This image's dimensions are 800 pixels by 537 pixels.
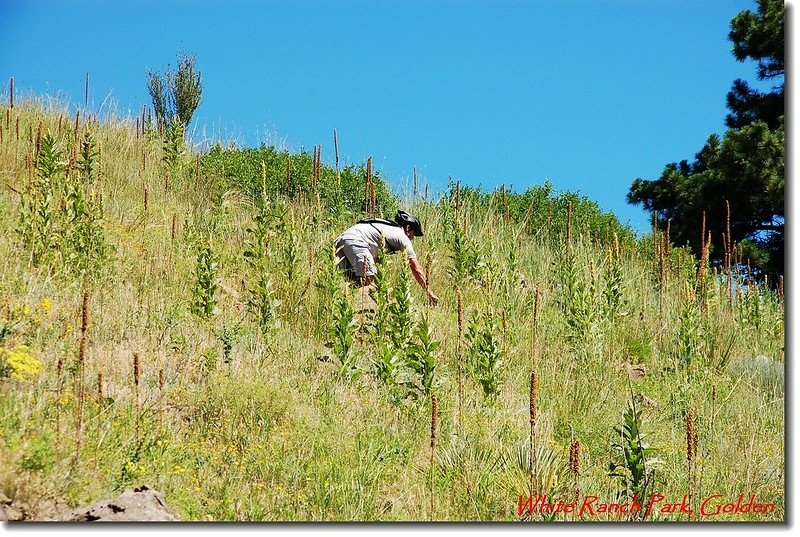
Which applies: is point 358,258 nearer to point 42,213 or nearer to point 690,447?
point 42,213

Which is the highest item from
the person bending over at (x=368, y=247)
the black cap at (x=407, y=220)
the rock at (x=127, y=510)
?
the black cap at (x=407, y=220)

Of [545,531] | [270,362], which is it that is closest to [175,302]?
[270,362]

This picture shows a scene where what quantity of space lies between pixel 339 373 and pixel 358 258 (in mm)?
2861

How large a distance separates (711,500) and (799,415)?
0.76 meters

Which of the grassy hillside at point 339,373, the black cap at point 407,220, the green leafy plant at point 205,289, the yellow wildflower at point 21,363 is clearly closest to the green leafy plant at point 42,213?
the grassy hillside at point 339,373

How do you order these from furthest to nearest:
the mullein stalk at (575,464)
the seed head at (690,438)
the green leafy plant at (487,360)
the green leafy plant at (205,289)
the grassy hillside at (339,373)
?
the green leafy plant at (205,289) < the green leafy plant at (487,360) < the grassy hillside at (339,373) < the seed head at (690,438) < the mullein stalk at (575,464)

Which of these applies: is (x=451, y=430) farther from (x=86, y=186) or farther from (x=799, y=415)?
(x=86, y=186)

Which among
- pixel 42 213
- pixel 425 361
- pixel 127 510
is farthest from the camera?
pixel 42 213

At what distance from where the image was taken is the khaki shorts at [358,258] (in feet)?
30.8

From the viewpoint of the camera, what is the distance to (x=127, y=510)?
4.04 metres

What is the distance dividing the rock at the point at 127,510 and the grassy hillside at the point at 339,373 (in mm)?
322

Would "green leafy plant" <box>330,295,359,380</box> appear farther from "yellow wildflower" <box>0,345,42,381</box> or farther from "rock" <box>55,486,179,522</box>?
"rock" <box>55,486,179,522</box>

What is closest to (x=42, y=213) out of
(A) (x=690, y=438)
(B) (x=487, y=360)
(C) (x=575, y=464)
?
(B) (x=487, y=360)

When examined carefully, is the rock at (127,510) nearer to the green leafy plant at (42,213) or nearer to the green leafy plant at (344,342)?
the green leafy plant at (344,342)
